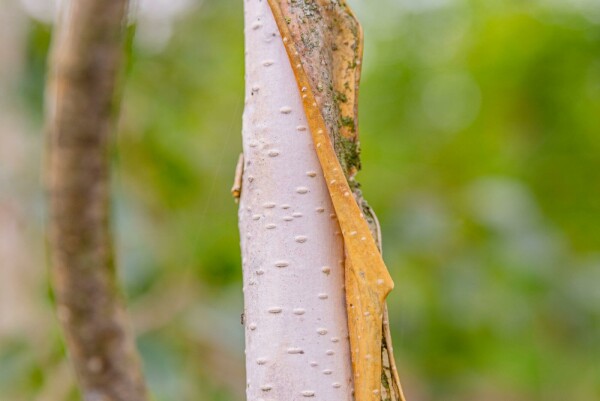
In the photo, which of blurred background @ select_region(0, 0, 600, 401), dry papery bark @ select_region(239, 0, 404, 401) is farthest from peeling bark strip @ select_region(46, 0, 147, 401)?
blurred background @ select_region(0, 0, 600, 401)

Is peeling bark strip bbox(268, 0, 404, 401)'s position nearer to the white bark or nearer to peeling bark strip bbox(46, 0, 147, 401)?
the white bark

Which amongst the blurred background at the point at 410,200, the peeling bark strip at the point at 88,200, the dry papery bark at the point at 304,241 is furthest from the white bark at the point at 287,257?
the blurred background at the point at 410,200

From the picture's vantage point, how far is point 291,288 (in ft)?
1.25

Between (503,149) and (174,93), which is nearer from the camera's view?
(174,93)

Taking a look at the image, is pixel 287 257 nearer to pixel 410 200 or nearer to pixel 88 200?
pixel 88 200

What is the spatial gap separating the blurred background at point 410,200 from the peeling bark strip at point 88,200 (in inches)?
32.6

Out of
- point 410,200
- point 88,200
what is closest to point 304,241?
point 88,200

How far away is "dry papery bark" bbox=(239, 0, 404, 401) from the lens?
0.38 metres

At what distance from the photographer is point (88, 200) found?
63 centimetres

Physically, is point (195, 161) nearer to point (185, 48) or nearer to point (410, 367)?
point (185, 48)

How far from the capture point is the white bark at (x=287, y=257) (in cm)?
38

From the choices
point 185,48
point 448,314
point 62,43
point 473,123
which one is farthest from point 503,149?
point 62,43

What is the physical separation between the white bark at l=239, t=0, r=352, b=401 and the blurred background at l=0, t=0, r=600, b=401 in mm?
1198

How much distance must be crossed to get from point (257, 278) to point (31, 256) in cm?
159
